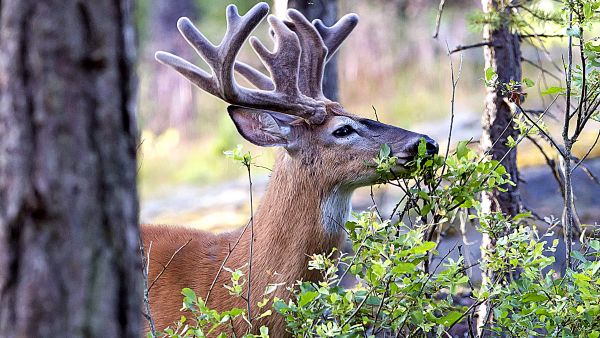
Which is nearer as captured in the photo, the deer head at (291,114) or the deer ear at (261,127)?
the deer head at (291,114)

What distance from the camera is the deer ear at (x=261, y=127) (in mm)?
4621

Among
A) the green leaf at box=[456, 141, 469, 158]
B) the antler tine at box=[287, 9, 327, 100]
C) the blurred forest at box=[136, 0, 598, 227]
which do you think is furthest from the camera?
the blurred forest at box=[136, 0, 598, 227]

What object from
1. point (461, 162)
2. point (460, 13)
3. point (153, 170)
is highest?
point (460, 13)

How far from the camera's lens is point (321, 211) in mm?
4426

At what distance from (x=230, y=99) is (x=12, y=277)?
2587 mm

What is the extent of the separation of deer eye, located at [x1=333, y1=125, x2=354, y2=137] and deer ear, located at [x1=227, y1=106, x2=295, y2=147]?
0.77ft

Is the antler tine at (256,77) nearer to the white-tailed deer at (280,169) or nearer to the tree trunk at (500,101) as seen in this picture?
the white-tailed deer at (280,169)

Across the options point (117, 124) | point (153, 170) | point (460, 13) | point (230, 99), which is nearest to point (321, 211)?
point (230, 99)

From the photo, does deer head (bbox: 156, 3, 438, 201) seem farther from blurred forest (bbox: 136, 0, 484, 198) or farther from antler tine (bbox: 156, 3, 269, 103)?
blurred forest (bbox: 136, 0, 484, 198)

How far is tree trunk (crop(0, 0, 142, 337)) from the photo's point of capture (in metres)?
2.02

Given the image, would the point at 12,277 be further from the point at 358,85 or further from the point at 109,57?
the point at 358,85

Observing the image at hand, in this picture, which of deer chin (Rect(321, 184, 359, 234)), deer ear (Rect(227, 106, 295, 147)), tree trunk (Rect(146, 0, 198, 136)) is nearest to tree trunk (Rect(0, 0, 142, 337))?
deer chin (Rect(321, 184, 359, 234))

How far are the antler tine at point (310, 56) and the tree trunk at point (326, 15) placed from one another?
630 millimetres

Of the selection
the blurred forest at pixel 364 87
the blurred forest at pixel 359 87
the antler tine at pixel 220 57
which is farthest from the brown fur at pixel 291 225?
the blurred forest at pixel 359 87
